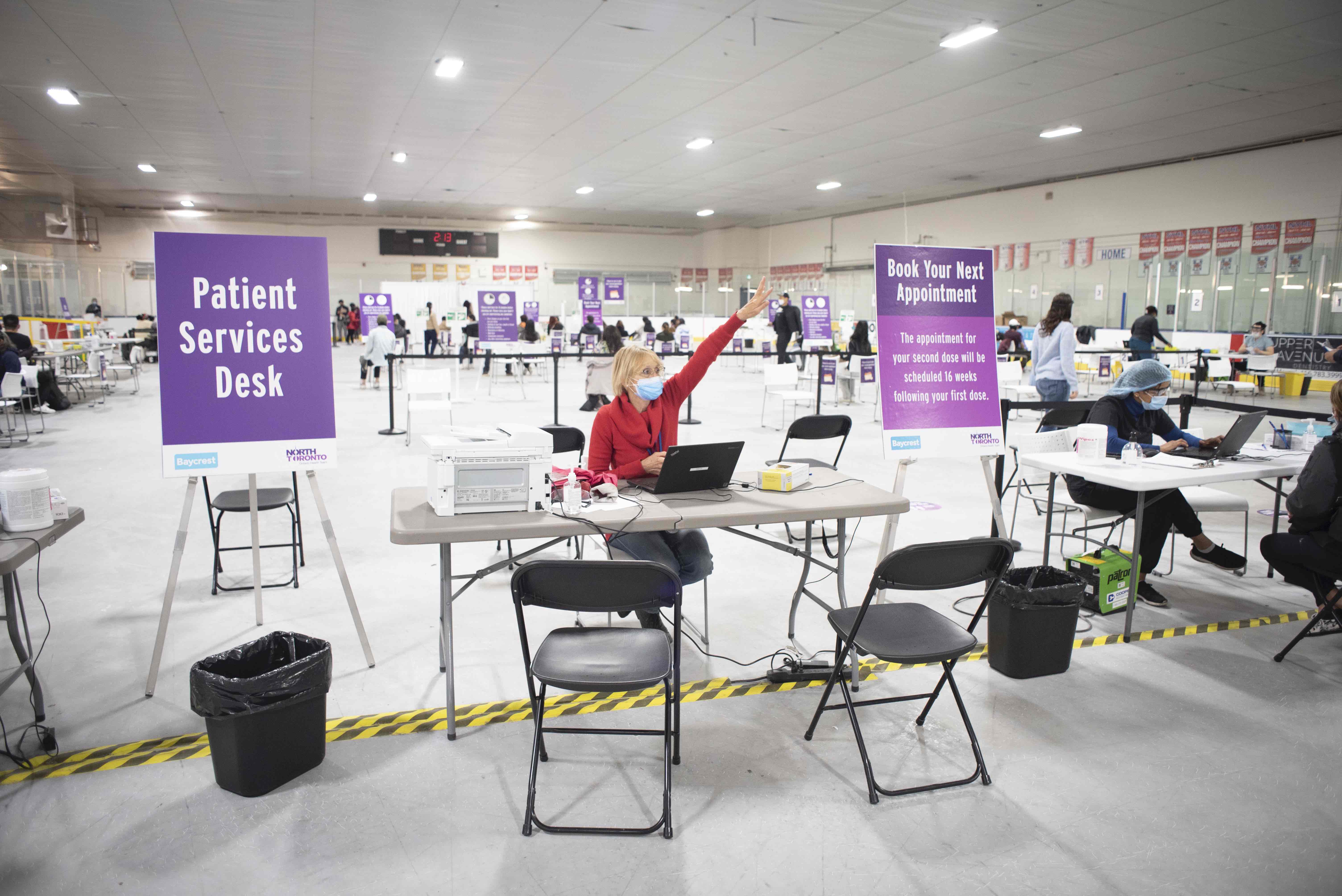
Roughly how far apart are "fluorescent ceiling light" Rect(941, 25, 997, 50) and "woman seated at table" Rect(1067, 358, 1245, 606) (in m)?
4.16

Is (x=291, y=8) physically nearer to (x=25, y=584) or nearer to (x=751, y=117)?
(x=25, y=584)

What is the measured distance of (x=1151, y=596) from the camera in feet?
12.7

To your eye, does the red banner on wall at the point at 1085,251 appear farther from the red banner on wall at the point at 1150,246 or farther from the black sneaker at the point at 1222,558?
the black sneaker at the point at 1222,558

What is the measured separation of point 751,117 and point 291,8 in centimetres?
584

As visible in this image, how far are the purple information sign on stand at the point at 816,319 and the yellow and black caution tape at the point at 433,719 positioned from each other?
1066 cm

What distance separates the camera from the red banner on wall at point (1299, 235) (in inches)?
463

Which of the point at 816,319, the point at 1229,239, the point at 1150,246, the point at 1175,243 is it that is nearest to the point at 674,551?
the point at 816,319

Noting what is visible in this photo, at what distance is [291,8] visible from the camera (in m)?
6.32

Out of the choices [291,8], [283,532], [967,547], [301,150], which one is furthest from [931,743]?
[301,150]

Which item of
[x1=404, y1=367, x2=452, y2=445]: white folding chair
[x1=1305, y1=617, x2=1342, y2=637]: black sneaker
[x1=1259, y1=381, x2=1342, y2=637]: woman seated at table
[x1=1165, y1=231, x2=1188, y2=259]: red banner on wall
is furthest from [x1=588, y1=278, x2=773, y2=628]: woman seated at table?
[x1=1165, y1=231, x2=1188, y2=259]: red banner on wall

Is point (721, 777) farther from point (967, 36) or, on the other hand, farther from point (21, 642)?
point (967, 36)

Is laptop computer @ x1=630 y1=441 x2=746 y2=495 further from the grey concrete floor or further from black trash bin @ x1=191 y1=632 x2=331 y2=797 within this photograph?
black trash bin @ x1=191 y1=632 x2=331 y2=797

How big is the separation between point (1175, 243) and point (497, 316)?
11.6 m

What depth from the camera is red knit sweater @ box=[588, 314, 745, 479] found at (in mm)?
3352
